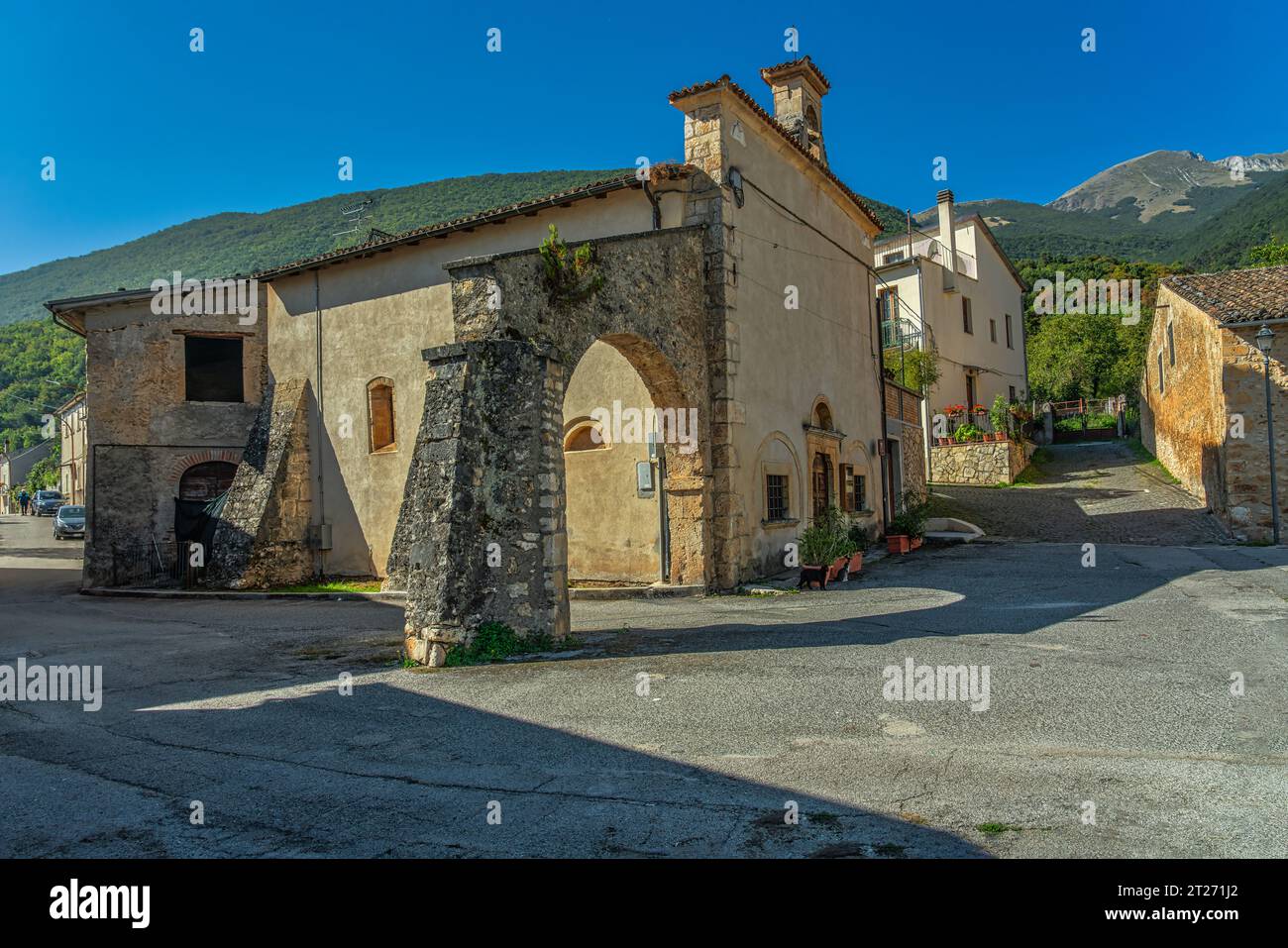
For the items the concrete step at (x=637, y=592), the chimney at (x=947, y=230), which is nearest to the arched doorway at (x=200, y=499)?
the concrete step at (x=637, y=592)

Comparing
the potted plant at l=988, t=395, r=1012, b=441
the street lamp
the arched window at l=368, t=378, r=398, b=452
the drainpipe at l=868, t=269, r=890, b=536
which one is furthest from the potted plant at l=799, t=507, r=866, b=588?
the potted plant at l=988, t=395, r=1012, b=441

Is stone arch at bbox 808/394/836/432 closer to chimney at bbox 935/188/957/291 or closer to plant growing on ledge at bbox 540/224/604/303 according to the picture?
plant growing on ledge at bbox 540/224/604/303

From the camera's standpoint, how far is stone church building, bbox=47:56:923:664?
851cm

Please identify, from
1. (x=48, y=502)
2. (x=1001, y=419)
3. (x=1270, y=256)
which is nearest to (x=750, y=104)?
(x=1001, y=419)

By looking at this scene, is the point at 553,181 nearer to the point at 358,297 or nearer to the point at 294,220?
the point at 294,220

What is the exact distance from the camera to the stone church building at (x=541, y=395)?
8.51m

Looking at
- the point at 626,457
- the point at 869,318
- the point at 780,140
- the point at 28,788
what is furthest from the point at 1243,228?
the point at 28,788

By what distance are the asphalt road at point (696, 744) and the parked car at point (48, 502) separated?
45.2m

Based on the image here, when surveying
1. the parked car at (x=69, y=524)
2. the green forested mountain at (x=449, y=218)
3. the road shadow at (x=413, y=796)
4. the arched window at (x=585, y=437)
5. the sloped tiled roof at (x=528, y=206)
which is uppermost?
the green forested mountain at (x=449, y=218)

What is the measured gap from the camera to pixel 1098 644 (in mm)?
7945

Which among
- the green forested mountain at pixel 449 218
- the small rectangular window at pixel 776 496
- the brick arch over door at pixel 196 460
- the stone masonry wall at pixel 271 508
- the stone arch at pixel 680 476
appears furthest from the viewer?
the green forested mountain at pixel 449 218

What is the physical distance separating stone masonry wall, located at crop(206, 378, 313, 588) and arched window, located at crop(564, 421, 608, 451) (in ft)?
21.5

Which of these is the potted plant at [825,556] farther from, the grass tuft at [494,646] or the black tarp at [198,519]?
the black tarp at [198,519]

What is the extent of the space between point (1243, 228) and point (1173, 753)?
7692cm
